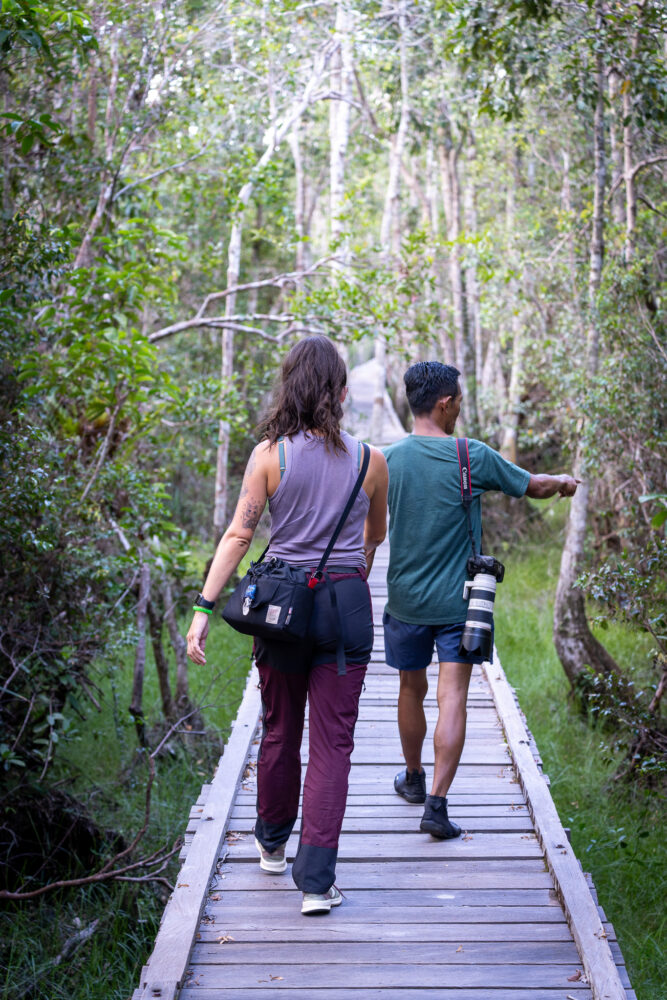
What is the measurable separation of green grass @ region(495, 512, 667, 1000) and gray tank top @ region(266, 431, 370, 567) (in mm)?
2644

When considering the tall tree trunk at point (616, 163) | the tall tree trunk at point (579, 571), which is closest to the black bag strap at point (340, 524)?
the tall tree trunk at point (579, 571)

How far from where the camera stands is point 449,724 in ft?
12.4

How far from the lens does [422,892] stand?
351cm

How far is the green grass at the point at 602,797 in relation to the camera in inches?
201

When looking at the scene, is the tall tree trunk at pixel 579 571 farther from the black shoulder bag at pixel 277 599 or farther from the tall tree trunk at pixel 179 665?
the black shoulder bag at pixel 277 599

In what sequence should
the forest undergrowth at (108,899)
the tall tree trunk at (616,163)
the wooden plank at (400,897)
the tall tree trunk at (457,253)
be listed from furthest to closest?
the tall tree trunk at (457,253) → the tall tree trunk at (616,163) → the forest undergrowth at (108,899) → the wooden plank at (400,897)

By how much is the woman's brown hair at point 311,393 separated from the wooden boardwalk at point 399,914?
1.58 m

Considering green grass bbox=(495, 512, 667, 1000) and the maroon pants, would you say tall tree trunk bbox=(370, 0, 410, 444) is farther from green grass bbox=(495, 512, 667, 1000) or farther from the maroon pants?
the maroon pants

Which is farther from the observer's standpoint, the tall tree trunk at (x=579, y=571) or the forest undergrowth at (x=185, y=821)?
the tall tree trunk at (x=579, y=571)

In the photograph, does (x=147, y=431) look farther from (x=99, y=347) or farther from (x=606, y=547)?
(x=606, y=547)

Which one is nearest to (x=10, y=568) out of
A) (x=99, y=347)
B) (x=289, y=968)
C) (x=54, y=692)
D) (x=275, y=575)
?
(x=54, y=692)

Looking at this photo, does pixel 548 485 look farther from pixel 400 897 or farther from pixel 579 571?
pixel 579 571

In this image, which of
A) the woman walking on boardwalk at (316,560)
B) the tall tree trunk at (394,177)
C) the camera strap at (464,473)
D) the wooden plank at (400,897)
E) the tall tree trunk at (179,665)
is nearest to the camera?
the woman walking on boardwalk at (316,560)

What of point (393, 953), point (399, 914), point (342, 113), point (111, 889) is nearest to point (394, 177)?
point (342, 113)
